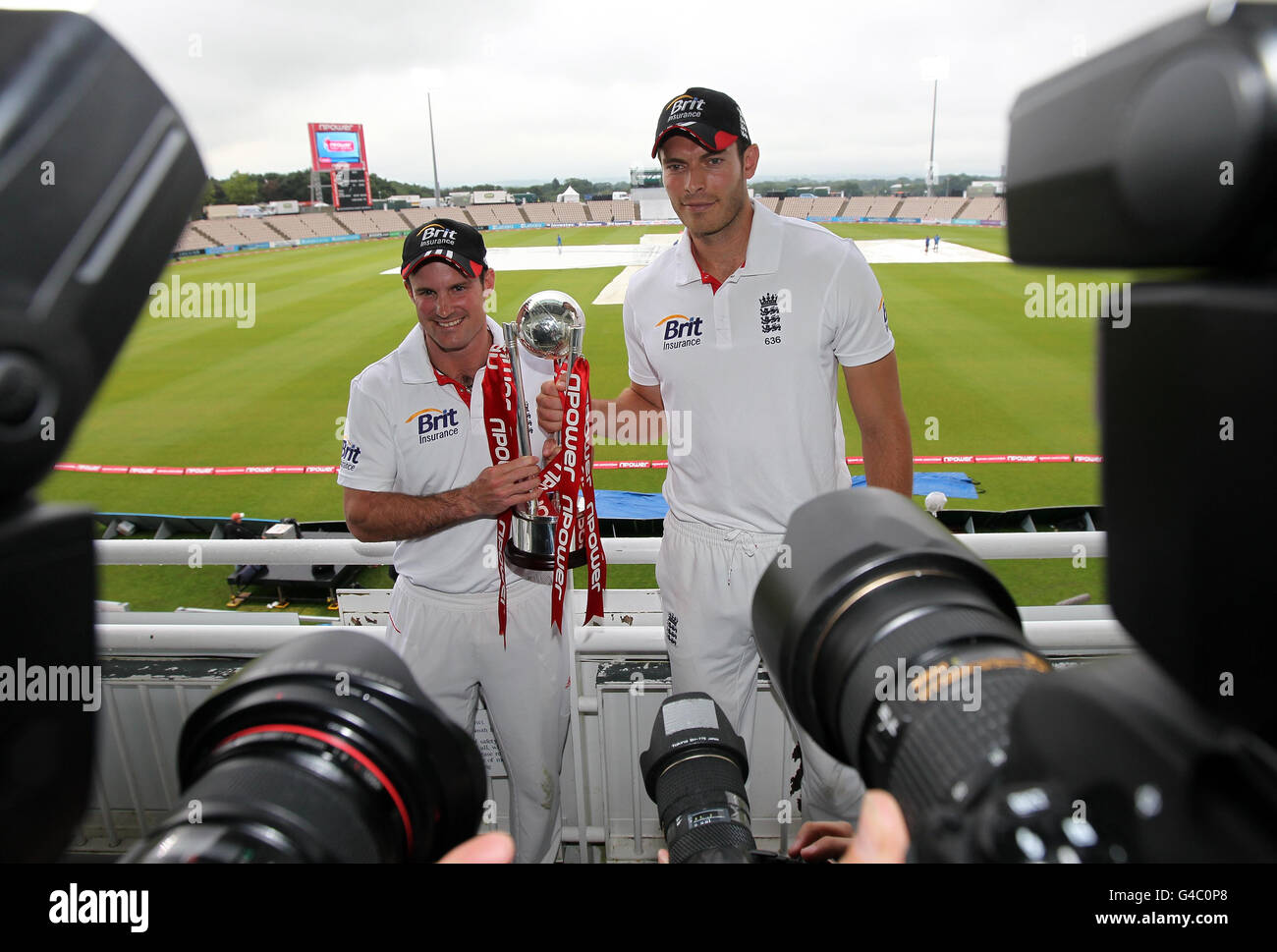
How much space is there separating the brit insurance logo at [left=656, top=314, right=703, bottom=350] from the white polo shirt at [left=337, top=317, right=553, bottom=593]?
0.47 meters

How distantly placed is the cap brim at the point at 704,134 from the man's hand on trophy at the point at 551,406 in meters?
0.80

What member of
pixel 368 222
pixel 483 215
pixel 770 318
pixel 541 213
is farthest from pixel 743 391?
pixel 541 213

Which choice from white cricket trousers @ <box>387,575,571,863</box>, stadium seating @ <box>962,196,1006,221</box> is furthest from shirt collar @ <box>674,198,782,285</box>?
stadium seating @ <box>962,196,1006,221</box>

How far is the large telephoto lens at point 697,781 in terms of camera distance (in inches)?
40.0

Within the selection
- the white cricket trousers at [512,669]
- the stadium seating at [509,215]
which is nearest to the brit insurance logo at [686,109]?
the white cricket trousers at [512,669]

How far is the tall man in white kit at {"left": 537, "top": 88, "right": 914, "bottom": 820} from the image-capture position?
2.31 meters

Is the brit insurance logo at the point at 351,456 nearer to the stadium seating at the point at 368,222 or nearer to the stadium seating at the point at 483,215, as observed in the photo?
the stadium seating at the point at 368,222

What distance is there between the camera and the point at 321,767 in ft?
2.34

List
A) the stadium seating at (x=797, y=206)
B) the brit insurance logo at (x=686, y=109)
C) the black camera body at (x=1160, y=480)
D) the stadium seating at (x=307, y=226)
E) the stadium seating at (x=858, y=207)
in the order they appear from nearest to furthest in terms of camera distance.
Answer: the black camera body at (x=1160, y=480)
the brit insurance logo at (x=686, y=109)
the stadium seating at (x=307, y=226)
the stadium seating at (x=797, y=206)
the stadium seating at (x=858, y=207)

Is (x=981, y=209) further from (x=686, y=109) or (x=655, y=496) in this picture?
(x=686, y=109)

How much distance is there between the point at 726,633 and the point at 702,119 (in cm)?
153
